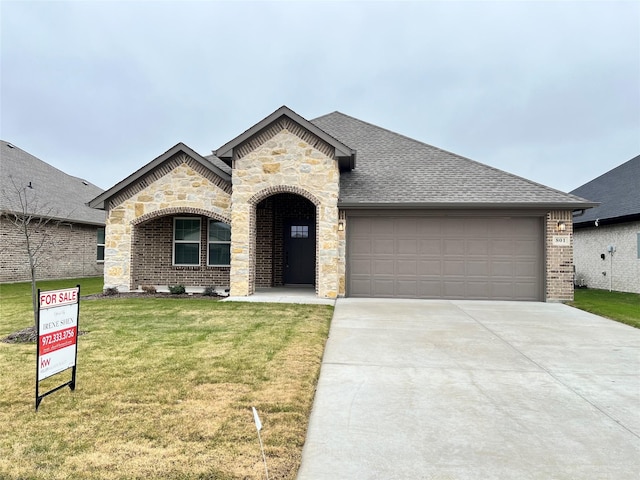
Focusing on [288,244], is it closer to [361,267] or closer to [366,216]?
[361,267]

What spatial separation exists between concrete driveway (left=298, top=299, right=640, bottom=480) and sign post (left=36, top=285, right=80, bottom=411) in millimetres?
2669

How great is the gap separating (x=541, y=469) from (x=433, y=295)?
347 inches

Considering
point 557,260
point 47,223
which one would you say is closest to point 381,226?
point 557,260

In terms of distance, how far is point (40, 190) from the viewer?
18.8 metres

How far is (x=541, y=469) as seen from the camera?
9.19 feet

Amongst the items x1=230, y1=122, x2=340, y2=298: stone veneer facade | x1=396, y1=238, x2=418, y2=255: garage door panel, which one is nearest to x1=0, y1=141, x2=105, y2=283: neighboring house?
x1=230, y1=122, x2=340, y2=298: stone veneer facade

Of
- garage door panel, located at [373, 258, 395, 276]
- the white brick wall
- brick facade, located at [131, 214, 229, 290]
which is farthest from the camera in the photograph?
the white brick wall

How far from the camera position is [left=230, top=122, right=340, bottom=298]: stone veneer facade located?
36.4ft

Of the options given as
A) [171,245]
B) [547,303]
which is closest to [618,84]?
[547,303]

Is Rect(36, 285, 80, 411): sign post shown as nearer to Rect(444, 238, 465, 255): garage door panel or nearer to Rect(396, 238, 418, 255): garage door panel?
Rect(396, 238, 418, 255): garage door panel

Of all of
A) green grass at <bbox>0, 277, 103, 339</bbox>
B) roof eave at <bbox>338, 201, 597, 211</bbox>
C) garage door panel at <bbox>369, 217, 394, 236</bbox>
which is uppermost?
roof eave at <bbox>338, 201, 597, 211</bbox>

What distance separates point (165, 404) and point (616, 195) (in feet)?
68.0

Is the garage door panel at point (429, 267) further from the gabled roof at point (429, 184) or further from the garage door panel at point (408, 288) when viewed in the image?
the gabled roof at point (429, 184)

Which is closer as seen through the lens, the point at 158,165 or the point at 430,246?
the point at 430,246
